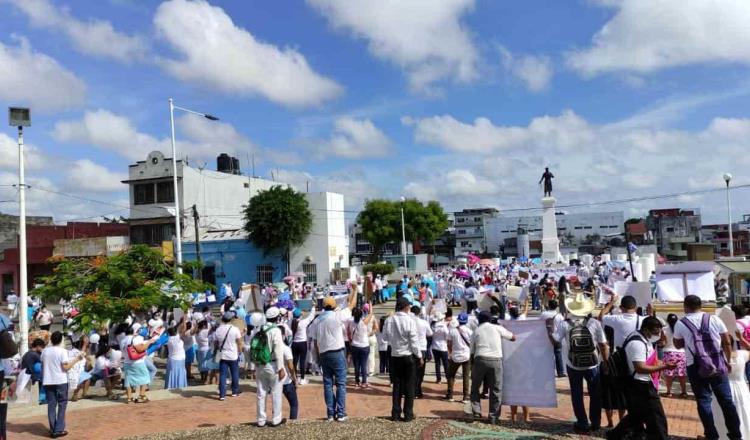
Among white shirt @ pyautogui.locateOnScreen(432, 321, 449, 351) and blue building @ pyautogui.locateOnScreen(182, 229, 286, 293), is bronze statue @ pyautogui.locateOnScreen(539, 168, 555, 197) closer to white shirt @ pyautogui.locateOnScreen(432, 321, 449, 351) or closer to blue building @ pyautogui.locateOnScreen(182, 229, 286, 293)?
blue building @ pyautogui.locateOnScreen(182, 229, 286, 293)

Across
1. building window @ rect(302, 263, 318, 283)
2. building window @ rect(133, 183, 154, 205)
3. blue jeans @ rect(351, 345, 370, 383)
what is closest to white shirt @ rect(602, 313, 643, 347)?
blue jeans @ rect(351, 345, 370, 383)

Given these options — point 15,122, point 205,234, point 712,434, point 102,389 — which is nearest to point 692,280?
point 712,434

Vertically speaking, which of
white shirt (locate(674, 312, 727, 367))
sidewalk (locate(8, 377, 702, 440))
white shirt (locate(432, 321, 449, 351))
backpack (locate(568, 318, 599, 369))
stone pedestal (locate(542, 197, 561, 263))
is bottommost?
sidewalk (locate(8, 377, 702, 440))

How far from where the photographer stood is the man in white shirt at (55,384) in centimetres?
795

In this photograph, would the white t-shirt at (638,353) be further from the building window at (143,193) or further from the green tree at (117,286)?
the building window at (143,193)

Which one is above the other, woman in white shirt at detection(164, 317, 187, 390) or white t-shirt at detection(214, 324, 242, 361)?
white t-shirt at detection(214, 324, 242, 361)

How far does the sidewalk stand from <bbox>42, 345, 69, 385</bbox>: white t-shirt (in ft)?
2.75

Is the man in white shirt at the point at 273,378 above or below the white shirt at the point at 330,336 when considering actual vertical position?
below

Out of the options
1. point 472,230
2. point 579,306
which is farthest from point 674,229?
point 579,306

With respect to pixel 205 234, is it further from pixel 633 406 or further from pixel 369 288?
pixel 633 406

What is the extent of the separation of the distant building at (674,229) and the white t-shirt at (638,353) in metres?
84.2

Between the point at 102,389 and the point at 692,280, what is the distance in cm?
1261

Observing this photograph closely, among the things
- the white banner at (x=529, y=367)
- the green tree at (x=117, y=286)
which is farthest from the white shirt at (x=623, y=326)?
the green tree at (x=117, y=286)

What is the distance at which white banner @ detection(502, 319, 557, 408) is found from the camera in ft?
26.1
